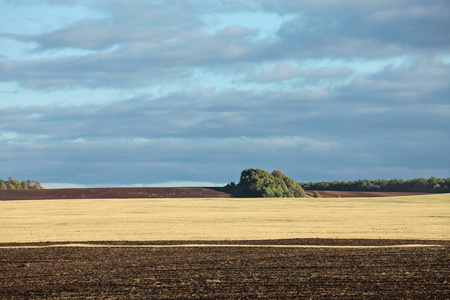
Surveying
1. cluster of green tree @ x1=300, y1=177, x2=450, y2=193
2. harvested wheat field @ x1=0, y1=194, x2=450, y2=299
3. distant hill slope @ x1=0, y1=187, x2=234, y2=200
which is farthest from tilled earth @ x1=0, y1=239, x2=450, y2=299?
cluster of green tree @ x1=300, y1=177, x2=450, y2=193

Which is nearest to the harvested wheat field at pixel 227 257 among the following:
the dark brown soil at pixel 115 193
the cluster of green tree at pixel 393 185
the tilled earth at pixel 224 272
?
the tilled earth at pixel 224 272

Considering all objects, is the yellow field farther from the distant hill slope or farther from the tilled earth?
the distant hill slope

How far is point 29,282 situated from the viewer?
1952 centimetres

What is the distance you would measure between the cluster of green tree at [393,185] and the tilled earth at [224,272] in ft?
248

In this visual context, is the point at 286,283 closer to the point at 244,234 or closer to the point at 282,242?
the point at 282,242

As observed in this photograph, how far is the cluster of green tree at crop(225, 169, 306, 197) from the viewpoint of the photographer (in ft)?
295

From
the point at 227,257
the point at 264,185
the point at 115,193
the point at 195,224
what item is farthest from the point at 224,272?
the point at 264,185

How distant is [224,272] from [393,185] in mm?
91060

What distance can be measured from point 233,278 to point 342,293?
413 cm

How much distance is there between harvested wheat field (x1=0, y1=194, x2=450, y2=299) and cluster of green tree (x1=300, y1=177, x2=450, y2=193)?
5275 cm

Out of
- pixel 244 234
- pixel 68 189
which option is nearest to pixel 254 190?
pixel 68 189

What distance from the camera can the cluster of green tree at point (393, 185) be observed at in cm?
10206

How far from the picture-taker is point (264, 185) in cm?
9119

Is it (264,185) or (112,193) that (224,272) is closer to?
(112,193)
